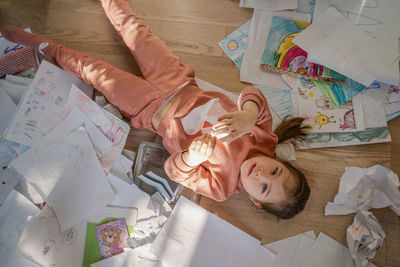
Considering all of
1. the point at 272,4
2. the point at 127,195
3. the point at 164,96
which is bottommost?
the point at 127,195

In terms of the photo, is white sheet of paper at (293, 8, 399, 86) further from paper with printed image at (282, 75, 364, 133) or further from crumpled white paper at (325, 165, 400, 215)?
crumpled white paper at (325, 165, 400, 215)

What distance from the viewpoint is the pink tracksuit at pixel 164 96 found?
2.67 feet

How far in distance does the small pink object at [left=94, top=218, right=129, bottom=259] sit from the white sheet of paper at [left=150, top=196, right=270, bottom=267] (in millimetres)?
93

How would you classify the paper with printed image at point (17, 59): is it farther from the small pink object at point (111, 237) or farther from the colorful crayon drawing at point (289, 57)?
the colorful crayon drawing at point (289, 57)

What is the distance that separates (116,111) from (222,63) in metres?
0.37

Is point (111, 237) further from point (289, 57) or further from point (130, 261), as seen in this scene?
point (289, 57)

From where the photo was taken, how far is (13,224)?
2.82ft

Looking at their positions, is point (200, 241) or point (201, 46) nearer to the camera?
point (200, 241)

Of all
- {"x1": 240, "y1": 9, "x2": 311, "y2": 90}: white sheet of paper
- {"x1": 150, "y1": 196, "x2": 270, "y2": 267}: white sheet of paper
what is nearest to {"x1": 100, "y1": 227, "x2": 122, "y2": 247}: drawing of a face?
{"x1": 150, "y1": 196, "x2": 270, "y2": 267}: white sheet of paper

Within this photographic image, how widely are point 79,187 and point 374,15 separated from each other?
3.47ft

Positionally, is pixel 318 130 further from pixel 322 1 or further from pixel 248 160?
pixel 322 1

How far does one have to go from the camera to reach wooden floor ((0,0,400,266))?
0.92 metres

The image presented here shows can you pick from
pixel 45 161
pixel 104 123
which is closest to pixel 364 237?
pixel 104 123

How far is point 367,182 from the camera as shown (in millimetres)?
887
